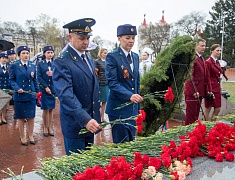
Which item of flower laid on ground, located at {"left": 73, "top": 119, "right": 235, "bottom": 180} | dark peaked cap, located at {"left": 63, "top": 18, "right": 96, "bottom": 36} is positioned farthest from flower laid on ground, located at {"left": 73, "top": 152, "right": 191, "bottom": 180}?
dark peaked cap, located at {"left": 63, "top": 18, "right": 96, "bottom": 36}

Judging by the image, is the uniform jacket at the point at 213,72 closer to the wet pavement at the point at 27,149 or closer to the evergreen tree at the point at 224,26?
the wet pavement at the point at 27,149

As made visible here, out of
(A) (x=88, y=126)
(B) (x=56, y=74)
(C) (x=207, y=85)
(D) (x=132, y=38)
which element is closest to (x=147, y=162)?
(A) (x=88, y=126)

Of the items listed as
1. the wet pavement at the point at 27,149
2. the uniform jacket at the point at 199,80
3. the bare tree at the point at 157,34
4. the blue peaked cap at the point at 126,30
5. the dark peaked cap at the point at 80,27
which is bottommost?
the wet pavement at the point at 27,149

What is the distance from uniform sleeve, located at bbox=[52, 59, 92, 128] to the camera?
2221mm

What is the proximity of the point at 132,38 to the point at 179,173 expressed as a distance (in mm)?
1886

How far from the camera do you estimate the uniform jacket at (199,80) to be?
5.08 m

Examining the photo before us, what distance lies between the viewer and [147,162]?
1829mm

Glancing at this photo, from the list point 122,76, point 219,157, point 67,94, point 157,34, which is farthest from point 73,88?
point 157,34

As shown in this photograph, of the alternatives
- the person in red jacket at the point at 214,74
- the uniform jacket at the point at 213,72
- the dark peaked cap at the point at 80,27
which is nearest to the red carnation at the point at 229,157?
the dark peaked cap at the point at 80,27

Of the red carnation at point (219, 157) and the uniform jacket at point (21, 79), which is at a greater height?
the uniform jacket at point (21, 79)

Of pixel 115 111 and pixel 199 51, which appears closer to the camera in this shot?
pixel 115 111

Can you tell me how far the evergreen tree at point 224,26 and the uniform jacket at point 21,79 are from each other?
36.4 m

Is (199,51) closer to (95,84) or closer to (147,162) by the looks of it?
(95,84)

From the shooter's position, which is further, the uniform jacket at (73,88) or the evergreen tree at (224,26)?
the evergreen tree at (224,26)
